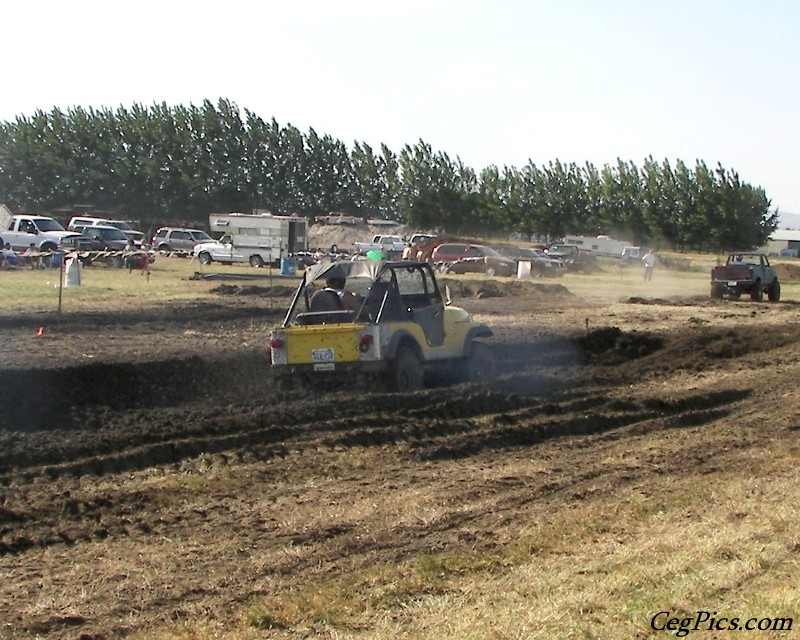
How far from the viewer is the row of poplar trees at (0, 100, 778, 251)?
86.8 meters

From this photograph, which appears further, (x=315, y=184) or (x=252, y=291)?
(x=315, y=184)

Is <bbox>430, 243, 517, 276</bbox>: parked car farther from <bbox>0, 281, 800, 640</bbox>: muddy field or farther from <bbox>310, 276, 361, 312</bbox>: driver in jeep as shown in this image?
<bbox>310, 276, 361, 312</bbox>: driver in jeep

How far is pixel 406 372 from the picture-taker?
46.4 feet

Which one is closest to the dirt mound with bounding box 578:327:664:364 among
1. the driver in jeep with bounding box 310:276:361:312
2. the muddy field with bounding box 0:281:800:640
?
the muddy field with bounding box 0:281:800:640

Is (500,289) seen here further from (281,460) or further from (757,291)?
(281,460)

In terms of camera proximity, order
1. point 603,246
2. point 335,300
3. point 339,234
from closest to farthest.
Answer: point 335,300, point 603,246, point 339,234

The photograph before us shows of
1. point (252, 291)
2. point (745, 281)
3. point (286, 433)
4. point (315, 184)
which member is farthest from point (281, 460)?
point (315, 184)

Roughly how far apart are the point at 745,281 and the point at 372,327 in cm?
2514

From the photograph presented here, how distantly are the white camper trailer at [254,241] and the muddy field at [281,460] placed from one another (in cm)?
3029

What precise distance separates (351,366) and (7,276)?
2192cm

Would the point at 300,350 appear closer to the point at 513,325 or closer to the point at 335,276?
the point at 335,276

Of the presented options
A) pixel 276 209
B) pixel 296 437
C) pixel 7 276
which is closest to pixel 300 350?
pixel 296 437

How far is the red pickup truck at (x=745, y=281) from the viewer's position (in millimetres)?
36000

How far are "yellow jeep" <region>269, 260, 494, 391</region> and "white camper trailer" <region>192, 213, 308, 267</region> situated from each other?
1299 inches
